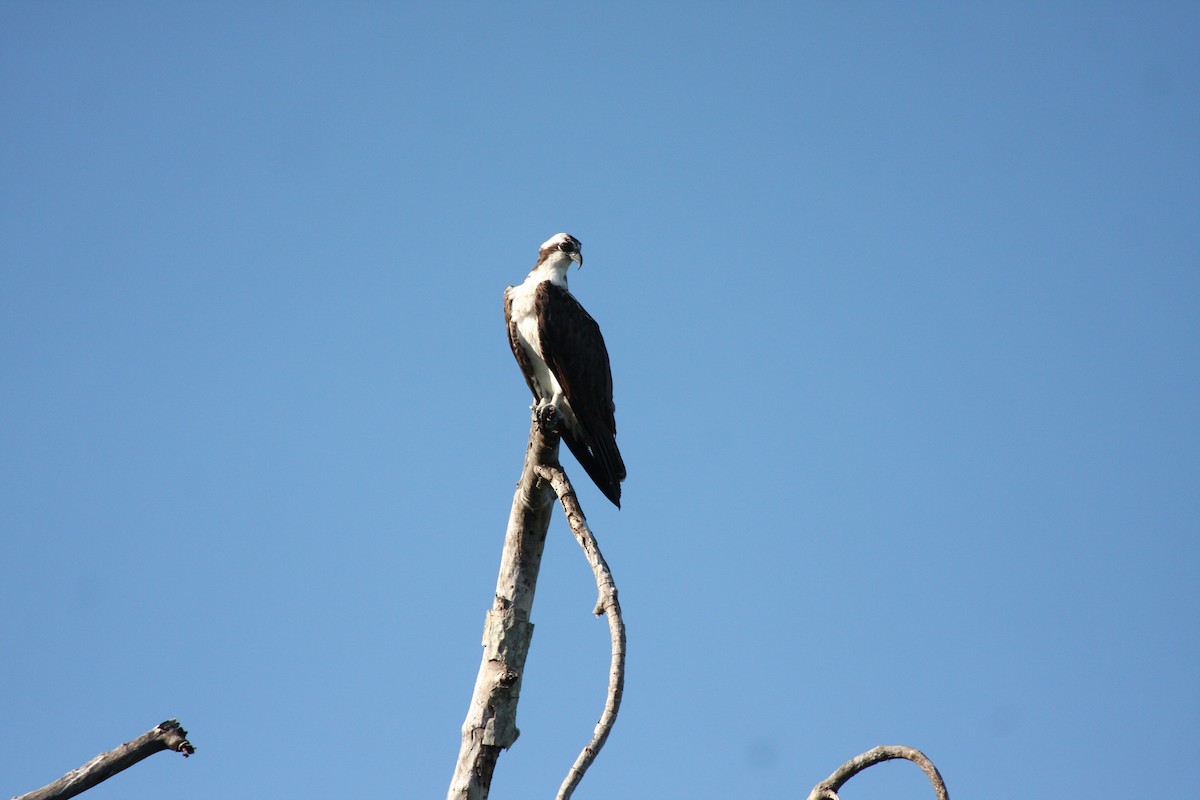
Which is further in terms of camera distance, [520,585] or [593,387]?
[593,387]

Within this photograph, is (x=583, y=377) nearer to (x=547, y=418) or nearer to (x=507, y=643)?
(x=547, y=418)

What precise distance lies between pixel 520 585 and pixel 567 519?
0.43 metres

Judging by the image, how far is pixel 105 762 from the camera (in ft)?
16.2

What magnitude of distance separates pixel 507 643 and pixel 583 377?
9.17 ft

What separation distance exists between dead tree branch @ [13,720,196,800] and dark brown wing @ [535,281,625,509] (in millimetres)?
3710

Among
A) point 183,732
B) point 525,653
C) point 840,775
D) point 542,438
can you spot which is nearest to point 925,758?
point 840,775

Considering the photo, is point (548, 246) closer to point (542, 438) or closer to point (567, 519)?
point (542, 438)

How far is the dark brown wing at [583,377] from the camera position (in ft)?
26.9

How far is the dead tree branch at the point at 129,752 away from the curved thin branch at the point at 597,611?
1539mm

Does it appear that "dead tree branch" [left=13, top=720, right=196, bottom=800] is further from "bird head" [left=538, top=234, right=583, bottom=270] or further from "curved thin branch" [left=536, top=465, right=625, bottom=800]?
"bird head" [left=538, top=234, right=583, bottom=270]

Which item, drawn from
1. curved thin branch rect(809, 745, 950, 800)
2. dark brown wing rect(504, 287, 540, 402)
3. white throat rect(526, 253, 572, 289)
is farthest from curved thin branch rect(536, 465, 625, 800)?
white throat rect(526, 253, 572, 289)

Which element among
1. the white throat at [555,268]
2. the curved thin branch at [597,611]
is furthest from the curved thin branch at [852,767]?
the white throat at [555,268]

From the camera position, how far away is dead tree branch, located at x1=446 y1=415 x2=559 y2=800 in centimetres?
588

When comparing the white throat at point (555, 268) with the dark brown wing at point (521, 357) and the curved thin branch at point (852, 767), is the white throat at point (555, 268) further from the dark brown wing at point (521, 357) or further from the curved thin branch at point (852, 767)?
the curved thin branch at point (852, 767)
